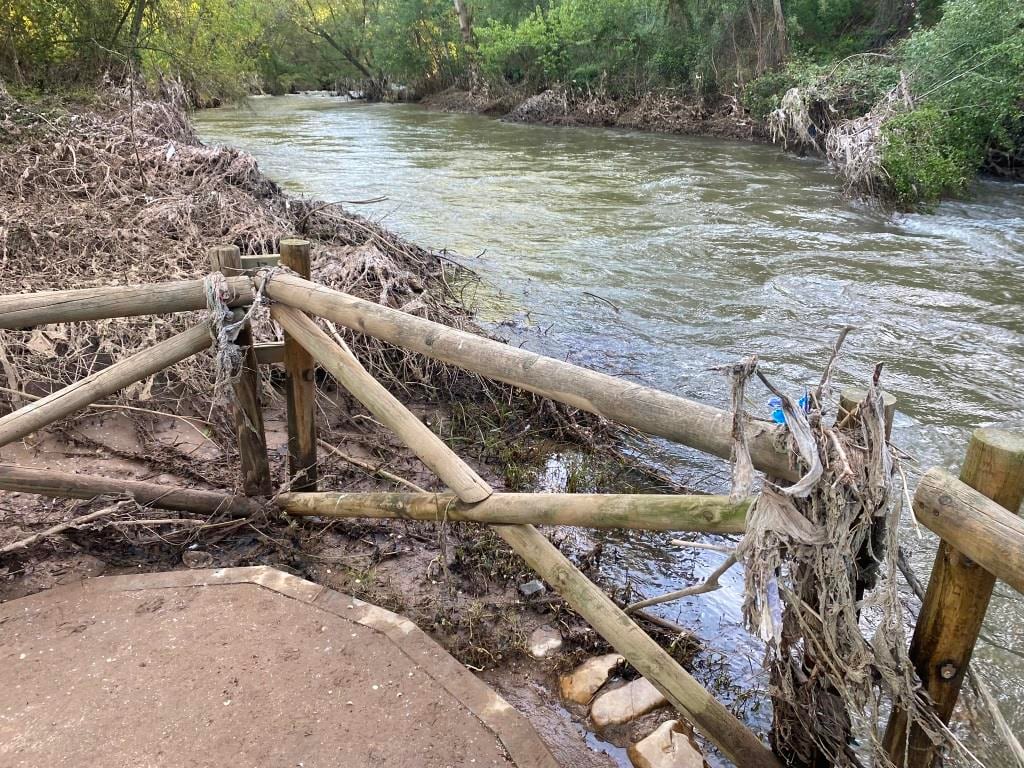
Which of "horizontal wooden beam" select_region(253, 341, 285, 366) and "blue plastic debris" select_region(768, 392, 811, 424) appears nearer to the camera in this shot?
"blue plastic debris" select_region(768, 392, 811, 424)

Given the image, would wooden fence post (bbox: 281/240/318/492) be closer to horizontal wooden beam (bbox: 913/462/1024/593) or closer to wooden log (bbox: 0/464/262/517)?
wooden log (bbox: 0/464/262/517)

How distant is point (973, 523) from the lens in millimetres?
1575

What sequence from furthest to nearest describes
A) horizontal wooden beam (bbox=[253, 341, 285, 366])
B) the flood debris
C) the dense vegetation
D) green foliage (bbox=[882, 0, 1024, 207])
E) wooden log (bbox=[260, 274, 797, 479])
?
the dense vegetation, green foliage (bbox=[882, 0, 1024, 207]), horizontal wooden beam (bbox=[253, 341, 285, 366]), wooden log (bbox=[260, 274, 797, 479]), the flood debris

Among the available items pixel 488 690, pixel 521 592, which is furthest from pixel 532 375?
pixel 521 592

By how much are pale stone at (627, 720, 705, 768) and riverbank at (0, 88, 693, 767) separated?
160 millimetres

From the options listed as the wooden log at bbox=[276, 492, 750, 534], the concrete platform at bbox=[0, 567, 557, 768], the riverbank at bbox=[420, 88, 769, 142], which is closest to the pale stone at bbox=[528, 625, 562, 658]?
the concrete platform at bbox=[0, 567, 557, 768]

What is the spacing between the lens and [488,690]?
8.44ft

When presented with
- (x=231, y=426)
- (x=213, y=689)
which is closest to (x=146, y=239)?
(x=231, y=426)

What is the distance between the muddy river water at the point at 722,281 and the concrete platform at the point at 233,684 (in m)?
1.30

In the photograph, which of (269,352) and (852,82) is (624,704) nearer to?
(269,352)

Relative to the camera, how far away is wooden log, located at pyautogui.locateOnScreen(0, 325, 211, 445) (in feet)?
9.37

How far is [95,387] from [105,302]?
344 millimetres

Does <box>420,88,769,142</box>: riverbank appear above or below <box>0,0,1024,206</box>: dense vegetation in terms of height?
below

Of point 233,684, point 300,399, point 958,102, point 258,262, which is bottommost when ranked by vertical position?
point 233,684
